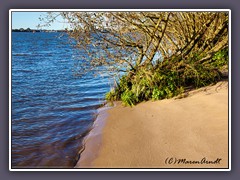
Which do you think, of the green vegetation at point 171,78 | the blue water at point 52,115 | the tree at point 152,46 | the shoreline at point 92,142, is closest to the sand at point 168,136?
the shoreline at point 92,142

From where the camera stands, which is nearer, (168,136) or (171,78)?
(168,136)

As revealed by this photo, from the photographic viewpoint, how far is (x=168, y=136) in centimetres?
769

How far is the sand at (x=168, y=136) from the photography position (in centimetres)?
688

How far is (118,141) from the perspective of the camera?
800 centimetres

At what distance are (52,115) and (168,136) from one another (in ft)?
12.5

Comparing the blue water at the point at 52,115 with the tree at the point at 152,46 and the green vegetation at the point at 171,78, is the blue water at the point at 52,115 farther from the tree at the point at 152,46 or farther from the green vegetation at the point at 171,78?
the green vegetation at the point at 171,78

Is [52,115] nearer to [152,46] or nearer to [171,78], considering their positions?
[171,78]

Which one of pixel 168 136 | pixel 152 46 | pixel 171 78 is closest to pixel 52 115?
pixel 171 78

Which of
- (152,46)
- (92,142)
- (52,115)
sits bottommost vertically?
(92,142)

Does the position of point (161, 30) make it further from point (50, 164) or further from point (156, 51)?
point (50, 164)

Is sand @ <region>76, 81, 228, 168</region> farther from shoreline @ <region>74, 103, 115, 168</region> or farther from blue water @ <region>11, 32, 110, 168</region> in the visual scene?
blue water @ <region>11, 32, 110, 168</region>

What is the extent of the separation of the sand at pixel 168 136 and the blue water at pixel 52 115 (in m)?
0.50

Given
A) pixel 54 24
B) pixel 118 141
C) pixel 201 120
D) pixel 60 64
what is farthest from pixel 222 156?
pixel 60 64
